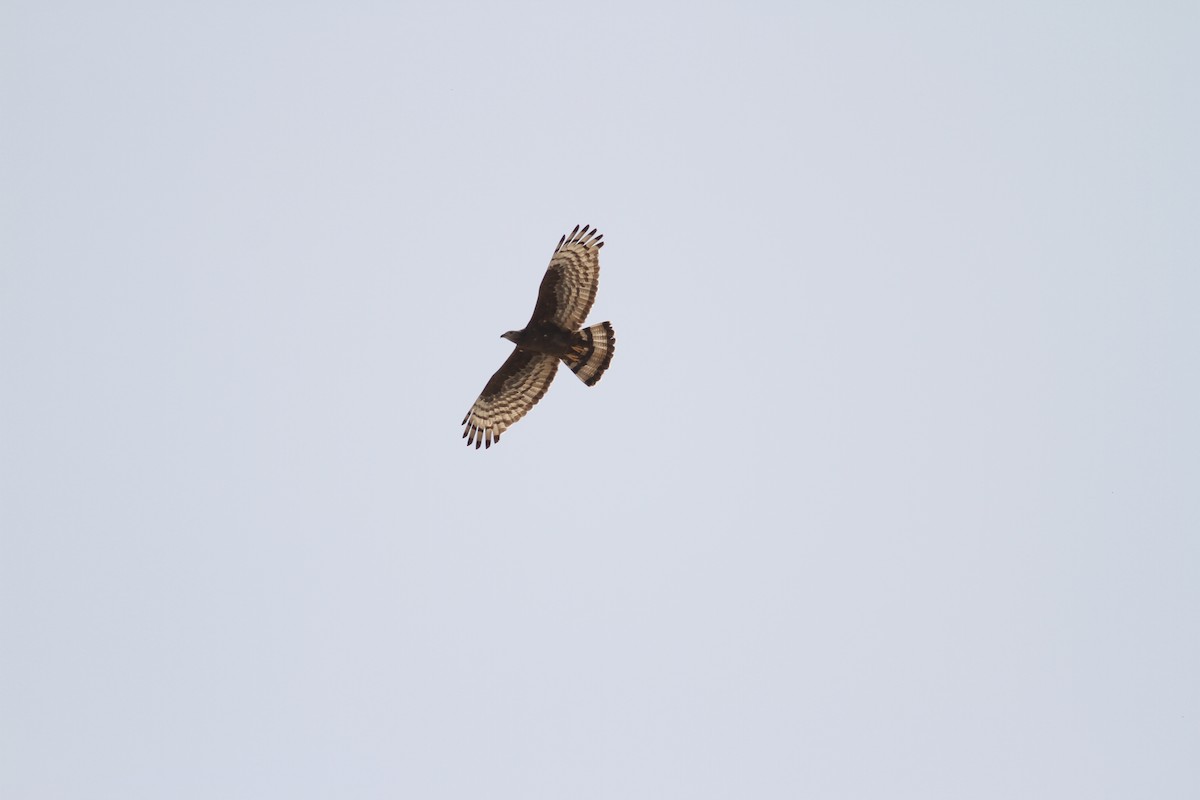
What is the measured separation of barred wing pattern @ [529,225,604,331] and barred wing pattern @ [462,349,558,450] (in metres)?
0.93

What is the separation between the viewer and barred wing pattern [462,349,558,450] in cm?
2108

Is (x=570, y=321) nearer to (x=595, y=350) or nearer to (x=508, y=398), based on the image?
(x=595, y=350)

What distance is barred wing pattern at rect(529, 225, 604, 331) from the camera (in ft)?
66.7

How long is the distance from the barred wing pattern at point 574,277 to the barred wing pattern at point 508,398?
928mm

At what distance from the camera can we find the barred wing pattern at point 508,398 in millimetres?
21078

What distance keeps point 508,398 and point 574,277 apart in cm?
209

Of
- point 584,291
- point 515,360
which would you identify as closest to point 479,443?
point 515,360

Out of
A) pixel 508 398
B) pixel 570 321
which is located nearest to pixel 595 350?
pixel 570 321

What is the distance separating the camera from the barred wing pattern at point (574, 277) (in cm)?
2033

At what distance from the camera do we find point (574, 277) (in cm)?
2036

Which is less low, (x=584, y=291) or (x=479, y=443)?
(x=584, y=291)

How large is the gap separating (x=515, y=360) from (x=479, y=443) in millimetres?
1316

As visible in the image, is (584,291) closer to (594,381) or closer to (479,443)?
(594,381)

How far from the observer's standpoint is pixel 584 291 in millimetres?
20359
